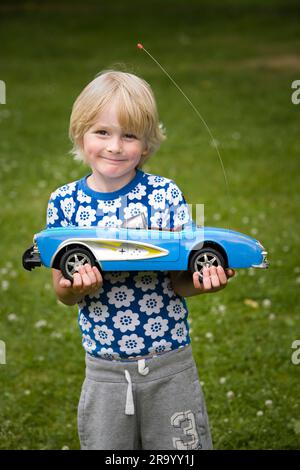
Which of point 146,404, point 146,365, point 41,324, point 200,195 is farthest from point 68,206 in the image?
point 200,195

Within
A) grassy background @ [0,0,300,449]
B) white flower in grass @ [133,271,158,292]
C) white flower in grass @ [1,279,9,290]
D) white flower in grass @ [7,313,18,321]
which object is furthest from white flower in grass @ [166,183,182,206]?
white flower in grass @ [1,279,9,290]

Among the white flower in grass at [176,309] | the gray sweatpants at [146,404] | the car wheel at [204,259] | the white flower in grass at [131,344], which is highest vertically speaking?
the car wheel at [204,259]

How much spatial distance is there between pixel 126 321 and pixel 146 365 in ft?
0.71

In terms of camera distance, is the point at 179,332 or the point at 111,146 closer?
the point at 111,146

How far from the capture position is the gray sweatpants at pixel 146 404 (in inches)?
131

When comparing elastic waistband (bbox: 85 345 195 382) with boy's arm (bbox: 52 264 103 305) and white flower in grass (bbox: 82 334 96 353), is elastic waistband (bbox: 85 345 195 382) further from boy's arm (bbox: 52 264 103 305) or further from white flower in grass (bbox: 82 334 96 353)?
boy's arm (bbox: 52 264 103 305)

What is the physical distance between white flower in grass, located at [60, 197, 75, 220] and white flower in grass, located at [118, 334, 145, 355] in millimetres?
594

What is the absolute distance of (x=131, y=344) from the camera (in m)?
3.30

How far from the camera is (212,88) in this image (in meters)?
15.9

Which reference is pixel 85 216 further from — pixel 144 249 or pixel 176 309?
pixel 176 309

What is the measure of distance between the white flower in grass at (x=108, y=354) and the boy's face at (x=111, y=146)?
0.77 meters

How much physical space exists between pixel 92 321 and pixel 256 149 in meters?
8.47

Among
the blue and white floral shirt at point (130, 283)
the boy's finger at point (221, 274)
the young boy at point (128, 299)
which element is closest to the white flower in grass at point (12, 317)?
the young boy at point (128, 299)

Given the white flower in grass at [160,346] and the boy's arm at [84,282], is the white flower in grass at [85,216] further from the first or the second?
the white flower in grass at [160,346]
